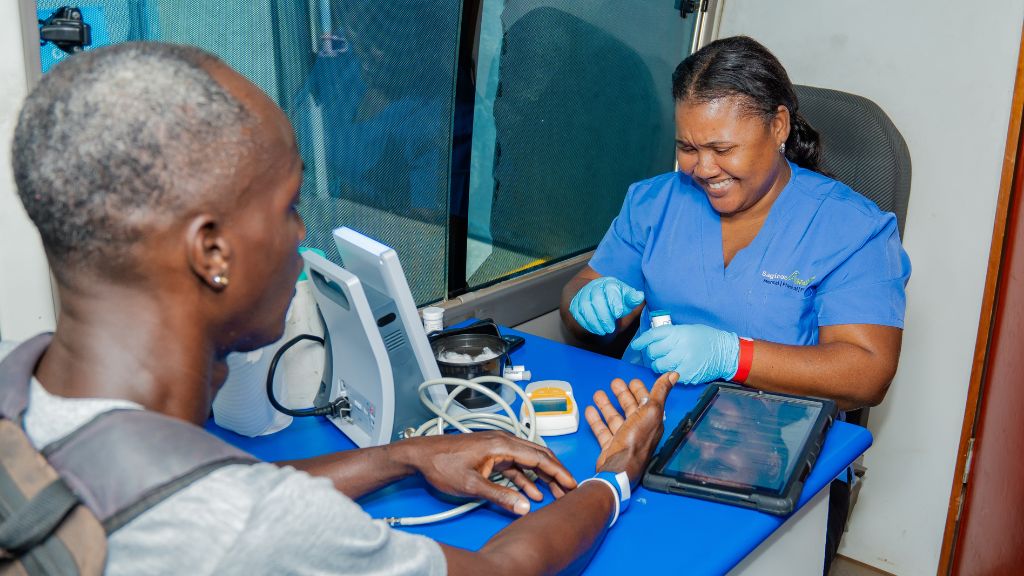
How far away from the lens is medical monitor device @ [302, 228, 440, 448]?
3.87ft

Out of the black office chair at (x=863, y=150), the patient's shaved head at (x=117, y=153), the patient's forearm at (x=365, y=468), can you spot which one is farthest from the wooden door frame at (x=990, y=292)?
the patient's shaved head at (x=117, y=153)

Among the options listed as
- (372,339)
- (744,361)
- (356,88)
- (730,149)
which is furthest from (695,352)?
(356,88)

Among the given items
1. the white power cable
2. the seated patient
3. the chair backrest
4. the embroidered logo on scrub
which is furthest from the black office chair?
the seated patient

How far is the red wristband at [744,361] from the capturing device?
1563 mm

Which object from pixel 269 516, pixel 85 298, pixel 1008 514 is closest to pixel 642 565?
pixel 269 516

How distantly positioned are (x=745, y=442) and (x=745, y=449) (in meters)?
0.02

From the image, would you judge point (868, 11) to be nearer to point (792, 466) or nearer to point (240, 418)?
point (792, 466)

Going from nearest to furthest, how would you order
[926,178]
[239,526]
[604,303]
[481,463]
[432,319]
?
[239,526] < [481,463] < [432,319] < [604,303] < [926,178]

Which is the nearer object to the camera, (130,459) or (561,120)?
(130,459)

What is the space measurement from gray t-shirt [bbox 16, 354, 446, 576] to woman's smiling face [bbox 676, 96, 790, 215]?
45.2 inches

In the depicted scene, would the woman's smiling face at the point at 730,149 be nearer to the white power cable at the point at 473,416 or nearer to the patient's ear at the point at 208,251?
the white power cable at the point at 473,416

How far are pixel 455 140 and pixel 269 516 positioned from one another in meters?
1.29

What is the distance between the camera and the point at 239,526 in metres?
0.62

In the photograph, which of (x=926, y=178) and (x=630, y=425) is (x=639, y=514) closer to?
(x=630, y=425)
